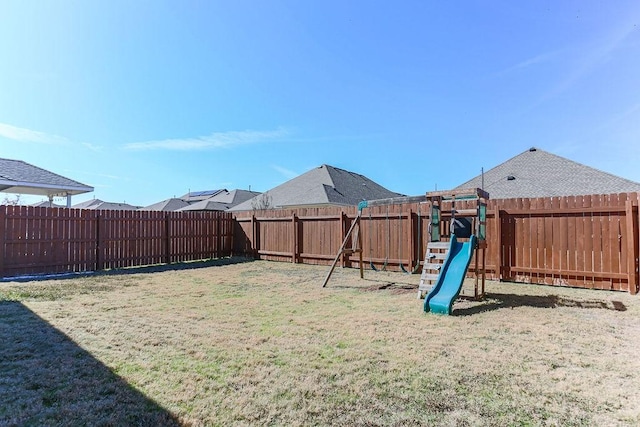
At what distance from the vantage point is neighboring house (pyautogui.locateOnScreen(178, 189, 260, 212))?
79.1 ft

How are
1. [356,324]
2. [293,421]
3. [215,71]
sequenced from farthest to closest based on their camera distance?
1. [215,71]
2. [356,324]
3. [293,421]

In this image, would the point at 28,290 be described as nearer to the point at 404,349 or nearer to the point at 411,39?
the point at 404,349

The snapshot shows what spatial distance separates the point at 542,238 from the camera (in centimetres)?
738

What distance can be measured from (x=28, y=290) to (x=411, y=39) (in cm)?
1243

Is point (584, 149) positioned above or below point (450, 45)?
below

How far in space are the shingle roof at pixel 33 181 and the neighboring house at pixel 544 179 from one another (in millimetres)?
15843

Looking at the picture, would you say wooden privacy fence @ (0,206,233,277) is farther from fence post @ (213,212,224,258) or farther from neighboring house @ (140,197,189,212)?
neighboring house @ (140,197,189,212)

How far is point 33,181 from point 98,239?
4.29m

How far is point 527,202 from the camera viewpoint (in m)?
7.59

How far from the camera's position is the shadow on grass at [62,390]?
2057mm

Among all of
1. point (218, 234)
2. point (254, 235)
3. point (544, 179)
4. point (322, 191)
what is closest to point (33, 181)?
point (218, 234)

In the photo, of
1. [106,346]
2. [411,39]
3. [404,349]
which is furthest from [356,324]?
[411,39]

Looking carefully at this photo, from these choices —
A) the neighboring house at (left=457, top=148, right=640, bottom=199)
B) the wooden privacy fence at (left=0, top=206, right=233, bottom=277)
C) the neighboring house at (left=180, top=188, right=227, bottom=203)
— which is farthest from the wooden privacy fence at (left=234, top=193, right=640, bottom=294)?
the neighboring house at (left=180, top=188, right=227, bottom=203)

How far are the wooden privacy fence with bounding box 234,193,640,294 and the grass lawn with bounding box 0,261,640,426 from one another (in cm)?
110
